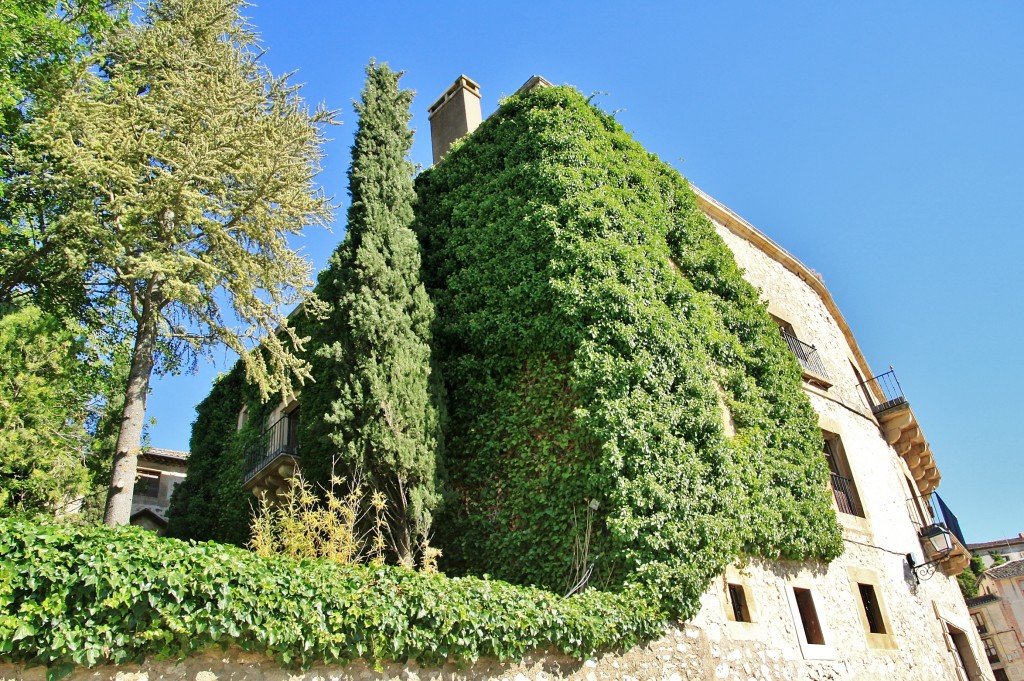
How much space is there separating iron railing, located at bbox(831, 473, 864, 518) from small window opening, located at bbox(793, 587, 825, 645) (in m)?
3.06

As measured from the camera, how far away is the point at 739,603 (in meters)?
8.96

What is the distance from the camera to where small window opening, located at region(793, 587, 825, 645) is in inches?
388

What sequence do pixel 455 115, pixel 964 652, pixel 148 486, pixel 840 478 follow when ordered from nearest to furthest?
1. pixel 840 478
2. pixel 964 652
3. pixel 455 115
4. pixel 148 486

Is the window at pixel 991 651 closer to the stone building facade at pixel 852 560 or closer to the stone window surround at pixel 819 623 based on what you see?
the stone building facade at pixel 852 560

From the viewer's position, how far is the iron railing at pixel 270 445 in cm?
1254

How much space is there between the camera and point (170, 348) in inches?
451

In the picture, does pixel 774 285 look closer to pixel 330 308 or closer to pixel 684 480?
pixel 684 480

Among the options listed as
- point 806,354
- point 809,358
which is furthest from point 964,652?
point 806,354

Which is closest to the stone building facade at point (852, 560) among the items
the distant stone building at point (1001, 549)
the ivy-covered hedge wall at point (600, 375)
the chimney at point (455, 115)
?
the ivy-covered hedge wall at point (600, 375)

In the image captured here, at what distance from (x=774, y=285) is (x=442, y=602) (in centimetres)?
1252

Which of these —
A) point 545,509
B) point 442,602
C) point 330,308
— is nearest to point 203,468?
point 330,308

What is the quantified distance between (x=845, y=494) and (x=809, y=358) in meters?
3.17

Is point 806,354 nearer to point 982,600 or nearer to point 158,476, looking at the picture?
point 158,476

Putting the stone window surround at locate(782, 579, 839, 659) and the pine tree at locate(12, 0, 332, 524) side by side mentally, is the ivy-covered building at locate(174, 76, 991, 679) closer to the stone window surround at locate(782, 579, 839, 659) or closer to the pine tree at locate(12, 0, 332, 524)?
the stone window surround at locate(782, 579, 839, 659)
